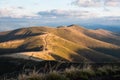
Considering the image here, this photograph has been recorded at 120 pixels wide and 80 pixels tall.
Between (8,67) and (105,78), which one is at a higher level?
(105,78)

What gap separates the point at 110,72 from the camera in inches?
808

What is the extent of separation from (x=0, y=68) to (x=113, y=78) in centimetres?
6872

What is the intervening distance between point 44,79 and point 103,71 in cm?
586

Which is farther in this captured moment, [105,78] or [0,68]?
[0,68]

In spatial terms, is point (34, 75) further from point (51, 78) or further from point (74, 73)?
point (74, 73)

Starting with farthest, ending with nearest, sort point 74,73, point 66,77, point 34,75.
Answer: point 74,73 < point 66,77 < point 34,75

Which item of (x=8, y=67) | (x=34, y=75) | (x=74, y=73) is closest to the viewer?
(x=34, y=75)

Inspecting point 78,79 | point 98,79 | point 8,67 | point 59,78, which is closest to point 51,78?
point 59,78

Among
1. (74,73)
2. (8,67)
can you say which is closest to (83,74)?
(74,73)

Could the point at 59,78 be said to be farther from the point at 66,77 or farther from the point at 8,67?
the point at 8,67

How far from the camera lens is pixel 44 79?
15047 millimetres

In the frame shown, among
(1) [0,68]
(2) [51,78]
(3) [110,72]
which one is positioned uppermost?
(2) [51,78]

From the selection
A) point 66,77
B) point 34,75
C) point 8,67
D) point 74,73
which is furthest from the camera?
point 8,67

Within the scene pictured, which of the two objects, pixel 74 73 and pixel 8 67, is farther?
pixel 8 67
